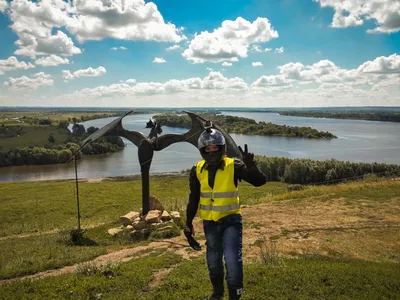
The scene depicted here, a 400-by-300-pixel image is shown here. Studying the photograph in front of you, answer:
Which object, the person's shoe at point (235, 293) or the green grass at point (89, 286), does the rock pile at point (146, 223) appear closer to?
the green grass at point (89, 286)

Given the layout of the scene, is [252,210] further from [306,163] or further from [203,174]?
[306,163]

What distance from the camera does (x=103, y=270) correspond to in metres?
6.72

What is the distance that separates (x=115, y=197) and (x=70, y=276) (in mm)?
31757

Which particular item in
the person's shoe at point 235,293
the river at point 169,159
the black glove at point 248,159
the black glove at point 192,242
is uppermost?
the black glove at point 248,159

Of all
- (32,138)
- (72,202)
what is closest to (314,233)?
(72,202)

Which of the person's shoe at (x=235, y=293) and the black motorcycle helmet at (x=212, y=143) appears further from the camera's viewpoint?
the black motorcycle helmet at (x=212, y=143)

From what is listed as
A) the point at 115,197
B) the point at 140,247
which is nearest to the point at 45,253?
the point at 140,247

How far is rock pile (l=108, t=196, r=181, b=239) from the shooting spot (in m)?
12.9

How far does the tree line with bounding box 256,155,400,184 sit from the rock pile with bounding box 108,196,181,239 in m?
43.9

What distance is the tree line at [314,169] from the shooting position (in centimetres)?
5331

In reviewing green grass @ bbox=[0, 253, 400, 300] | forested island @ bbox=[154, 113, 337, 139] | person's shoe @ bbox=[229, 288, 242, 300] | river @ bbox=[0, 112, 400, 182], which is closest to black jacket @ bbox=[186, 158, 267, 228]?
person's shoe @ bbox=[229, 288, 242, 300]

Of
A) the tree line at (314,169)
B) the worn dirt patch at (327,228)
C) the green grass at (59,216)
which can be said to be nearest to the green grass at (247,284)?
the green grass at (59,216)

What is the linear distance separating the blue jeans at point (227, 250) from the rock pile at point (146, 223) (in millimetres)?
8029

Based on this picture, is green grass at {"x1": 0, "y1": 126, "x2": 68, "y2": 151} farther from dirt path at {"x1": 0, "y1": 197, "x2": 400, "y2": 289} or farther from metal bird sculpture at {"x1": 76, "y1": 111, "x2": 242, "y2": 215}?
dirt path at {"x1": 0, "y1": 197, "x2": 400, "y2": 289}
